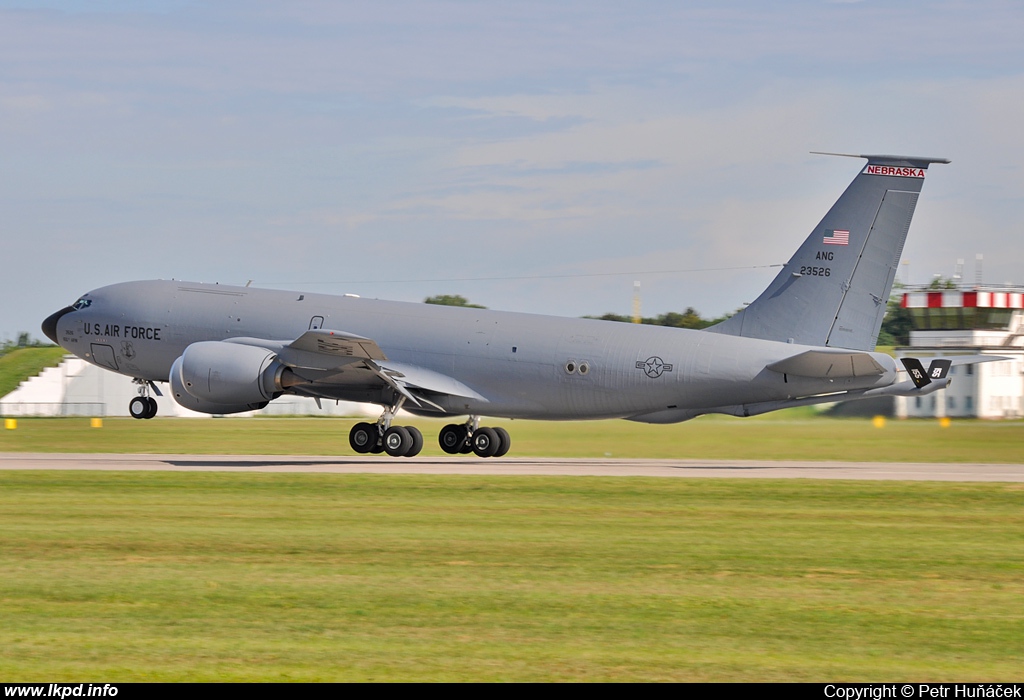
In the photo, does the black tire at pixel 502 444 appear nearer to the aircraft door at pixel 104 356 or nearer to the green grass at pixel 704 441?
the green grass at pixel 704 441

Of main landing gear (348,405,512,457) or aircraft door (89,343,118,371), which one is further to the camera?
aircraft door (89,343,118,371)

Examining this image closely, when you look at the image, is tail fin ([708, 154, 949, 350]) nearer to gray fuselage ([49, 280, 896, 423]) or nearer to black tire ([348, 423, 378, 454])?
gray fuselage ([49, 280, 896, 423])

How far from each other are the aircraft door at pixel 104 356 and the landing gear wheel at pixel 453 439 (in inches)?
455

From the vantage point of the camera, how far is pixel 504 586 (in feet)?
48.6

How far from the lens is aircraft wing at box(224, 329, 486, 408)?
3478 cm

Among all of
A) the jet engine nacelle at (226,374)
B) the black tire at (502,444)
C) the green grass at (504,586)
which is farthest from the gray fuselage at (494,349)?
the green grass at (504,586)

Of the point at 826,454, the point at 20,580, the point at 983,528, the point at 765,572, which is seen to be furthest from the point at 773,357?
the point at 20,580

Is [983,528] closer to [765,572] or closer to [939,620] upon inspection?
[765,572]

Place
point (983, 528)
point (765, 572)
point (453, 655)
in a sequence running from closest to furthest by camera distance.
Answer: point (453, 655)
point (765, 572)
point (983, 528)

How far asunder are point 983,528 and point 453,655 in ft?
43.8

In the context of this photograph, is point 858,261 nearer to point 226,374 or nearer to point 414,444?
point 414,444

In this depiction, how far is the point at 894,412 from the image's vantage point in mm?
48688

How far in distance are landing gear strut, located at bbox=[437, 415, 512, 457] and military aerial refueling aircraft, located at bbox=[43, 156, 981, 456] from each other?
0.15ft

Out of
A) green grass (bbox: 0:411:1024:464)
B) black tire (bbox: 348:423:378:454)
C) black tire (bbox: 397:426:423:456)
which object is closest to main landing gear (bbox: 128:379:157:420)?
green grass (bbox: 0:411:1024:464)
